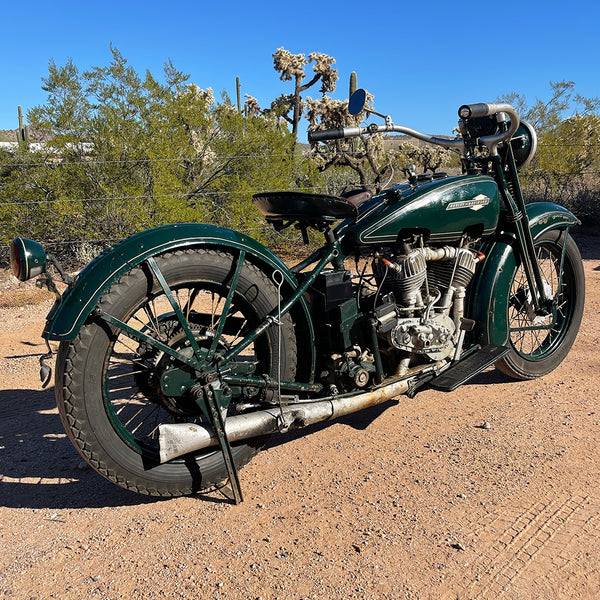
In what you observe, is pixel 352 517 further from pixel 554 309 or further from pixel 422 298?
pixel 554 309

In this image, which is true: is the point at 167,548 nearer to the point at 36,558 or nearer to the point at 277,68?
the point at 36,558

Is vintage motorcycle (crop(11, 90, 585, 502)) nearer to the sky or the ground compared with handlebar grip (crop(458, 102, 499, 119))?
nearer to the ground

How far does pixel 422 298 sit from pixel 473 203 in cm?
71

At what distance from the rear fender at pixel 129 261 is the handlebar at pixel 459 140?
1.04 m

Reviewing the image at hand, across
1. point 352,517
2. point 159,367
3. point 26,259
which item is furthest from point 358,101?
point 352,517

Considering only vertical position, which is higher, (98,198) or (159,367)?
(98,198)

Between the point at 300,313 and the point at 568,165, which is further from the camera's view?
the point at 568,165

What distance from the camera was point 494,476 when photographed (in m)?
2.92

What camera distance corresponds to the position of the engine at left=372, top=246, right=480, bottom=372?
3.24m

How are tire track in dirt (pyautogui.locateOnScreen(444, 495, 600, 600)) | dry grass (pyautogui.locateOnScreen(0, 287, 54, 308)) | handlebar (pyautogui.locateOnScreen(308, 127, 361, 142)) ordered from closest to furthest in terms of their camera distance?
tire track in dirt (pyautogui.locateOnScreen(444, 495, 600, 600)), handlebar (pyautogui.locateOnScreen(308, 127, 361, 142)), dry grass (pyautogui.locateOnScreen(0, 287, 54, 308))

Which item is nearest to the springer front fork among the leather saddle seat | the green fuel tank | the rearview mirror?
the green fuel tank

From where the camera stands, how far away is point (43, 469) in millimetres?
3166

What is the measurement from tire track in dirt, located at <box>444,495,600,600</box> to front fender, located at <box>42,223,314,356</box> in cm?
170

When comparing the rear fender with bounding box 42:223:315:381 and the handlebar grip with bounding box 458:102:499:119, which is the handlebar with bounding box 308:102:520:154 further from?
the rear fender with bounding box 42:223:315:381
